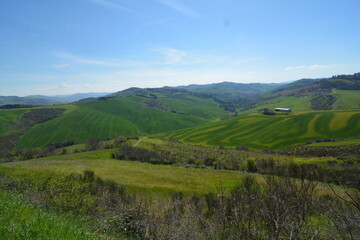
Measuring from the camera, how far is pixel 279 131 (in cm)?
10275

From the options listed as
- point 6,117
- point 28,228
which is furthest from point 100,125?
point 28,228

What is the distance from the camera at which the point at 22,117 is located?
14888 cm

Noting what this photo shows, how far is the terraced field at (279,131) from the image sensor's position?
89625 millimetres

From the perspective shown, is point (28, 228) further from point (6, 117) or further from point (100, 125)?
point (6, 117)

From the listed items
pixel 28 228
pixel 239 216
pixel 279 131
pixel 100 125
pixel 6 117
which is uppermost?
pixel 28 228

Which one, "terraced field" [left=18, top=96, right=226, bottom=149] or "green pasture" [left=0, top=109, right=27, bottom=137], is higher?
"green pasture" [left=0, top=109, right=27, bottom=137]

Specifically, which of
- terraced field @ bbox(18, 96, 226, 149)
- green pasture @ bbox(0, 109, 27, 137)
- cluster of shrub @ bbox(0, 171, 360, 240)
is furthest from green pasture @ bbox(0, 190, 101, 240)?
green pasture @ bbox(0, 109, 27, 137)

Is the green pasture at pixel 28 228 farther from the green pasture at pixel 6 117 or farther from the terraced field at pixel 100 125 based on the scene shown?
the green pasture at pixel 6 117

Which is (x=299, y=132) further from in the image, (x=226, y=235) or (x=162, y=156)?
(x=226, y=235)

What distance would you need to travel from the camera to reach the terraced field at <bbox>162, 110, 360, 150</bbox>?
294 ft

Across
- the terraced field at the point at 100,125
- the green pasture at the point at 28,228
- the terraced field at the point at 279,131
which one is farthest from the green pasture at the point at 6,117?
the green pasture at the point at 28,228

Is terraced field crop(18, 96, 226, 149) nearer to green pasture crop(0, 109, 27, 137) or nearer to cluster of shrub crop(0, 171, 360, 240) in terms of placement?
green pasture crop(0, 109, 27, 137)

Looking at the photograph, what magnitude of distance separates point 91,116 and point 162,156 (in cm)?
12263

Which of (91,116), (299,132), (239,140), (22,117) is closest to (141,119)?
(91,116)
